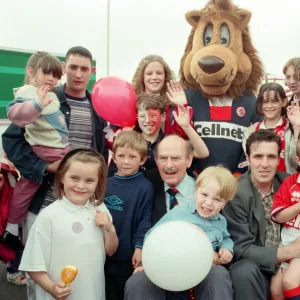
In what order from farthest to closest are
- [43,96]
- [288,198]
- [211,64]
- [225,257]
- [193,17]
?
1. [193,17]
2. [211,64]
3. [43,96]
4. [288,198]
5. [225,257]

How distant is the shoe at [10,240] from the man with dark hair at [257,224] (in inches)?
53.2

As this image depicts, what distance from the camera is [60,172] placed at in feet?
6.70

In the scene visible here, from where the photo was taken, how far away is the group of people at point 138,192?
189 cm

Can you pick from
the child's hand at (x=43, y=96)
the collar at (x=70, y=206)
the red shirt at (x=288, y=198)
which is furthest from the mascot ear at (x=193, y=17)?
the collar at (x=70, y=206)

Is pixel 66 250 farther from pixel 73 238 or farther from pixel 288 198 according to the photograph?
pixel 288 198

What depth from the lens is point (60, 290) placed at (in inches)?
67.8

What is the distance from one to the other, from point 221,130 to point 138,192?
761mm

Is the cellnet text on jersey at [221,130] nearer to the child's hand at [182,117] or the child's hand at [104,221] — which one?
the child's hand at [182,117]

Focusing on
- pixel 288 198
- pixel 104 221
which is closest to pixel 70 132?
pixel 104 221

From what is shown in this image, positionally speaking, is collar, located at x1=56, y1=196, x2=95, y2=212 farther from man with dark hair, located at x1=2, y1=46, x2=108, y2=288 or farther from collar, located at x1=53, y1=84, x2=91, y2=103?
collar, located at x1=53, y1=84, x2=91, y2=103

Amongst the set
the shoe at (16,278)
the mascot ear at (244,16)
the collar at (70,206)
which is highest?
the mascot ear at (244,16)

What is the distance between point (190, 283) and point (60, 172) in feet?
2.78

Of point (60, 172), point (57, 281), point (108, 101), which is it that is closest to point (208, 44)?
point (108, 101)

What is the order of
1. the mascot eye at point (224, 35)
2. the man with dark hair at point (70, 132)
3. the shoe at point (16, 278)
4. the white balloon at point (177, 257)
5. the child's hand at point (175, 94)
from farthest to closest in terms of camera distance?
1. the shoe at point (16, 278)
2. the mascot eye at point (224, 35)
3. the child's hand at point (175, 94)
4. the man with dark hair at point (70, 132)
5. the white balloon at point (177, 257)
